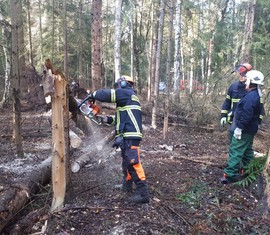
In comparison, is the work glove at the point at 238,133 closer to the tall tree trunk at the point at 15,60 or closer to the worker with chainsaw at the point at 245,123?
the worker with chainsaw at the point at 245,123

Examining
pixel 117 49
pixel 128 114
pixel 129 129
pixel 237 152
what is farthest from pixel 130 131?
pixel 117 49

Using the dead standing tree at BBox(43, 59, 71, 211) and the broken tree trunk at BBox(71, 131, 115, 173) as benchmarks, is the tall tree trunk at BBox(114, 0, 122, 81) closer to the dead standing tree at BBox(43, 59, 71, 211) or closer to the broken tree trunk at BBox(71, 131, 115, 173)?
the broken tree trunk at BBox(71, 131, 115, 173)

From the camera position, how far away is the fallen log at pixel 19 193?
3725 millimetres

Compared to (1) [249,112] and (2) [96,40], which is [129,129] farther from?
(2) [96,40]

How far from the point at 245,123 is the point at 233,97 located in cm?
106

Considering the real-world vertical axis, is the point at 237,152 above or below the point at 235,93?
below

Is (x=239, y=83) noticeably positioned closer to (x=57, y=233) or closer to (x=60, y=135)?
(x=60, y=135)

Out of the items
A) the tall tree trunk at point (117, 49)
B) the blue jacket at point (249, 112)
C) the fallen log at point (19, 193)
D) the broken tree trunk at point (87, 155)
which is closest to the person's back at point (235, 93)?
the blue jacket at point (249, 112)

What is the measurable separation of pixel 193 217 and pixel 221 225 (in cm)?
38

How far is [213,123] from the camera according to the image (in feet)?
35.9

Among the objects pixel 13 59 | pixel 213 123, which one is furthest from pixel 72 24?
pixel 13 59

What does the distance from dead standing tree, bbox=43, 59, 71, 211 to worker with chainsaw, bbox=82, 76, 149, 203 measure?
1.58 feet

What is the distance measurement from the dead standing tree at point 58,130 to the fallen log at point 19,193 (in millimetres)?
505

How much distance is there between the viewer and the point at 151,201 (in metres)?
4.38
